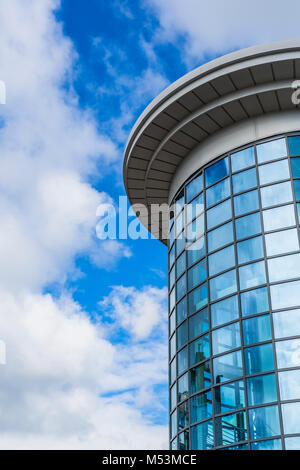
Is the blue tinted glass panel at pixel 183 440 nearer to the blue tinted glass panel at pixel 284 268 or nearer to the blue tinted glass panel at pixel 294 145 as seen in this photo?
the blue tinted glass panel at pixel 284 268

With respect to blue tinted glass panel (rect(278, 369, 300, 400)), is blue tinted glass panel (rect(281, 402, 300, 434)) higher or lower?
lower

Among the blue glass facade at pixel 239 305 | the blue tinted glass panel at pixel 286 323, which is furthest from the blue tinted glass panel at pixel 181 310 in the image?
the blue tinted glass panel at pixel 286 323

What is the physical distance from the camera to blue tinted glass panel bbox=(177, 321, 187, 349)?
16.9 metres

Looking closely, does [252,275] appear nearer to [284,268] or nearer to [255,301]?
[255,301]

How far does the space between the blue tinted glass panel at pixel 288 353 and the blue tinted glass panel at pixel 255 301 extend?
104 centimetres

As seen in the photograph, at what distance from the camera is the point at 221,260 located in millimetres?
16281

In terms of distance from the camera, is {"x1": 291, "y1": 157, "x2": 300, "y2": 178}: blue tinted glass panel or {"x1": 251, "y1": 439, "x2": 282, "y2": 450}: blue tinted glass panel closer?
{"x1": 251, "y1": 439, "x2": 282, "y2": 450}: blue tinted glass panel

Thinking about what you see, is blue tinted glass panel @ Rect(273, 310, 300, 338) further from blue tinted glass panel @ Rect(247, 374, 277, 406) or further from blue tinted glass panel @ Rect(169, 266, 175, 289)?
blue tinted glass panel @ Rect(169, 266, 175, 289)

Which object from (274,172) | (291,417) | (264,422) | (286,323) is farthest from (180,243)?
(291,417)

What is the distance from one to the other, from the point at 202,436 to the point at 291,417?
8.77ft

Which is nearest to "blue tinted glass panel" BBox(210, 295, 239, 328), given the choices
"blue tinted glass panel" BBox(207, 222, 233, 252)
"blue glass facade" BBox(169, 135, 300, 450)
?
"blue glass facade" BBox(169, 135, 300, 450)

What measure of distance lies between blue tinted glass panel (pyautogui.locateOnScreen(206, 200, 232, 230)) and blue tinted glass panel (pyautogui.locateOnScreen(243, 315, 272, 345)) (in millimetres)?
3274

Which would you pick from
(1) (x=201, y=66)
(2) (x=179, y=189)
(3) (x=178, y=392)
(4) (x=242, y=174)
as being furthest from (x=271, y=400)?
(1) (x=201, y=66)
